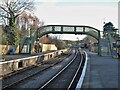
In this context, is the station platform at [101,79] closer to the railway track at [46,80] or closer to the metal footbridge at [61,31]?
the railway track at [46,80]

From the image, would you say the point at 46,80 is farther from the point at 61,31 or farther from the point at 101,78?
the point at 61,31

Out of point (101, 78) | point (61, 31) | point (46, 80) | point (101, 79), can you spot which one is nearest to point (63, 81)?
point (46, 80)

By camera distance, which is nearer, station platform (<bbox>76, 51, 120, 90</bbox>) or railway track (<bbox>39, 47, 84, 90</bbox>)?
station platform (<bbox>76, 51, 120, 90</bbox>)

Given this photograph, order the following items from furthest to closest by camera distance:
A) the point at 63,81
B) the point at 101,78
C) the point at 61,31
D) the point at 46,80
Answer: the point at 61,31, the point at 101,78, the point at 46,80, the point at 63,81

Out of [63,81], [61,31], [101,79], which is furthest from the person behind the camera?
[61,31]

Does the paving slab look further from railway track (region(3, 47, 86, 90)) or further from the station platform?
railway track (region(3, 47, 86, 90))

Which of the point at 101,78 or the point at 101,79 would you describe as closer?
the point at 101,79

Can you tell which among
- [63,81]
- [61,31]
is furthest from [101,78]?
→ [61,31]

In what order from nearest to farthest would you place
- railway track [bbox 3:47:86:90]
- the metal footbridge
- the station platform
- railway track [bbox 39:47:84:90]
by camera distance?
the station platform, railway track [bbox 39:47:84:90], railway track [bbox 3:47:86:90], the metal footbridge

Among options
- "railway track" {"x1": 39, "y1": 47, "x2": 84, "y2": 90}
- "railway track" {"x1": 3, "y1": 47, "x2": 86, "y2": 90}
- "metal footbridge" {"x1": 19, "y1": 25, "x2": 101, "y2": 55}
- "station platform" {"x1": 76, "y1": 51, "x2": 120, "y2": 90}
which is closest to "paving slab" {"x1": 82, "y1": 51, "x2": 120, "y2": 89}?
"station platform" {"x1": 76, "y1": 51, "x2": 120, "y2": 90}

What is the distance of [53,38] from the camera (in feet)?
436

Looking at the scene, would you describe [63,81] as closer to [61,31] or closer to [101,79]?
[101,79]

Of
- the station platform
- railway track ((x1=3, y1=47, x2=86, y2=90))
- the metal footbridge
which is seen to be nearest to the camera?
the station platform

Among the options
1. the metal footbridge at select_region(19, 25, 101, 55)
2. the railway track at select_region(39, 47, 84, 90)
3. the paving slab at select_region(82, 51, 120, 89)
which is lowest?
the railway track at select_region(39, 47, 84, 90)
